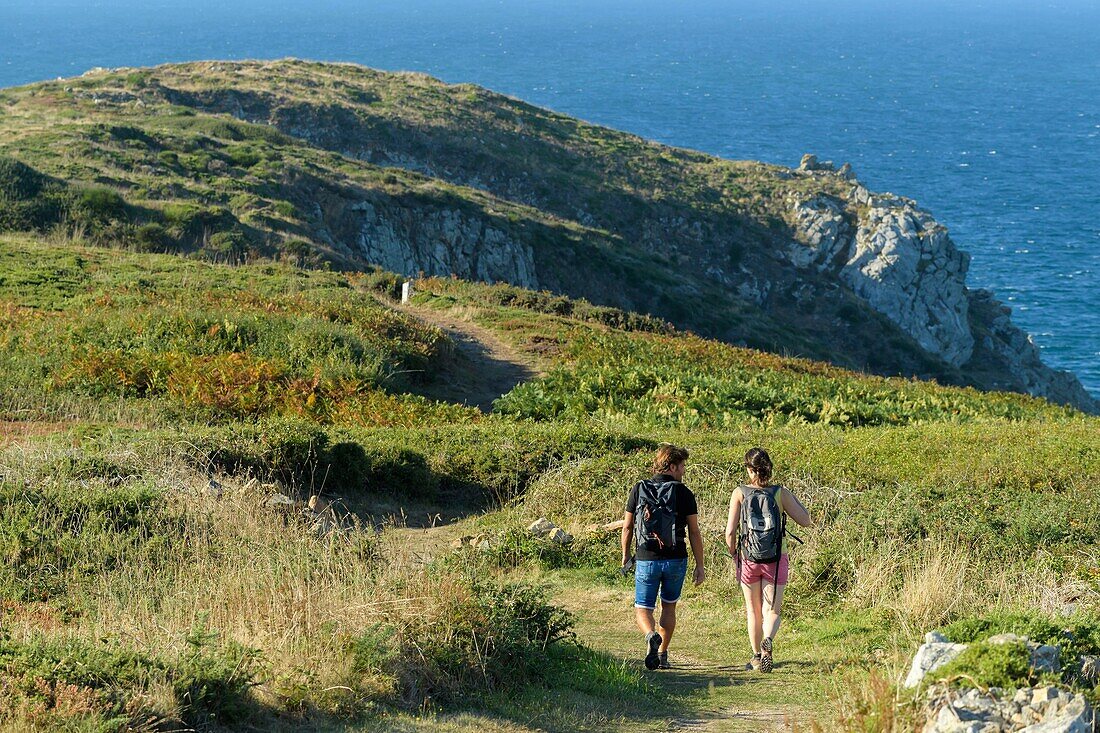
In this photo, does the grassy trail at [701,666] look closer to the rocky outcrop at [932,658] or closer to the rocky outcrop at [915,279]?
the rocky outcrop at [932,658]

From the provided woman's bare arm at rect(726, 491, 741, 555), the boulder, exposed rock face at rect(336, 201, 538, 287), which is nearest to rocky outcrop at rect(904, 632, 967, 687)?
the boulder

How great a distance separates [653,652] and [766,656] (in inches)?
35.4

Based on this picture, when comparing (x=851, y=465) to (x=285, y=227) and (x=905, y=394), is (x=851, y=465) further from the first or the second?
(x=285, y=227)

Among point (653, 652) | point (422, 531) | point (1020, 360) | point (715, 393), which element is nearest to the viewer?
point (653, 652)

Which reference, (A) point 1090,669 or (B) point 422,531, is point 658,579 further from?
(B) point 422,531

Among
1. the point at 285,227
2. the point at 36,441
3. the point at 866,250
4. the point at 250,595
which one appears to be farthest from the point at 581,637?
the point at 866,250

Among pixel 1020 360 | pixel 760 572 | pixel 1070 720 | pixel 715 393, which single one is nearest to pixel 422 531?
pixel 760 572

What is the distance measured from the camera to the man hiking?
8.70 m

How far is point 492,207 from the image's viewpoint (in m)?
53.5

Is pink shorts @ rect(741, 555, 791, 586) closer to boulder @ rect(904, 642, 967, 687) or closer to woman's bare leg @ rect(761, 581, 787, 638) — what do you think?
woman's bare leg @ rect(761, 581, 787, 638)

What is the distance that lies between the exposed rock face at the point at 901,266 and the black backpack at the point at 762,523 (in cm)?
5923

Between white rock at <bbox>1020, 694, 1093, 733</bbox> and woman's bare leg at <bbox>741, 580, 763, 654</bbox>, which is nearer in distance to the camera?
white rock at <bbox>1020, 694, 1093, 733</bbox>

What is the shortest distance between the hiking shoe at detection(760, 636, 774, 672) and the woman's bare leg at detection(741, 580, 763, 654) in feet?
0.37

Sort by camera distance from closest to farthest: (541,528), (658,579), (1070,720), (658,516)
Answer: (1070,720), (658,516), (658,579), (541,528)
